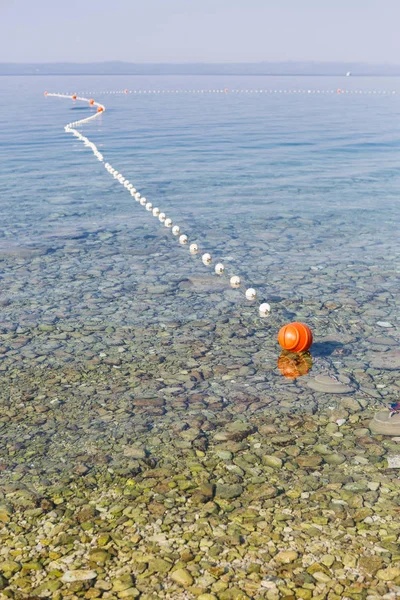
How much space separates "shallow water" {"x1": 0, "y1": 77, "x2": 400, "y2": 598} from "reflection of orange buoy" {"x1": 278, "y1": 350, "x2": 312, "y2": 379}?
0.36 ft

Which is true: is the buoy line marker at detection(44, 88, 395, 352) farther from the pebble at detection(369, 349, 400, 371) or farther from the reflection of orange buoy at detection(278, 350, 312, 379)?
the pebble at detection(369, 349, 400, 371)

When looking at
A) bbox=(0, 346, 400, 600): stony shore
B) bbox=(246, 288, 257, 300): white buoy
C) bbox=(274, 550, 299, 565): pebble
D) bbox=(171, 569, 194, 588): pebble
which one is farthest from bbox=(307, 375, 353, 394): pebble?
bbox=(171, 569, 194, 588): pebble

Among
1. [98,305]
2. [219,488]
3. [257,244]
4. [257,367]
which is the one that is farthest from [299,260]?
[219,488]

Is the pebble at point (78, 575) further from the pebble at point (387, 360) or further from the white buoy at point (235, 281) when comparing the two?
the white buoy at point (235, 281)

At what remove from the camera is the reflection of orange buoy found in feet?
35.0

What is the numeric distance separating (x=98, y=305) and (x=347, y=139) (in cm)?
2762

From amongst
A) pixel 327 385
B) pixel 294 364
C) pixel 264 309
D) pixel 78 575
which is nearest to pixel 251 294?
pixel 264 309

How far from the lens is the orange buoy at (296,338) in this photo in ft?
36.4

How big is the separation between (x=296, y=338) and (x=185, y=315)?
2362 mm

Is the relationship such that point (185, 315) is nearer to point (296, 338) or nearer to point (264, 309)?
point (264, 309)

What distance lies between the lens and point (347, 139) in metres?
38.4

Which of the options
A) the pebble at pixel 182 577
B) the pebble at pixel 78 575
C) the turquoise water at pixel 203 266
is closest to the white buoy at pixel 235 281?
the turquoise water at pixel 203 266

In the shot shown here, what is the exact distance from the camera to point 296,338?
36.4 ft

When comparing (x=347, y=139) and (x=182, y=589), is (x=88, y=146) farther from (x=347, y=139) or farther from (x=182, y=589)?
(x=182, y=589)
